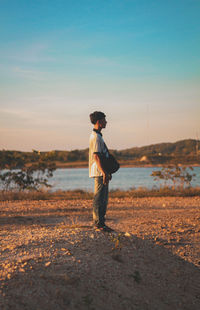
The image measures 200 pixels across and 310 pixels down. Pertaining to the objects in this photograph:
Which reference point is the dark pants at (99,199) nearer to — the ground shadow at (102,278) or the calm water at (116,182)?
the ground shadow at (102,278)

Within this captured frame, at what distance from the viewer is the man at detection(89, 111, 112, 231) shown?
477 cm

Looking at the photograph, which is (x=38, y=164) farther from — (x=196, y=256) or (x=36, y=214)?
(x=196, y=256)

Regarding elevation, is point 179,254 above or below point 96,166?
below

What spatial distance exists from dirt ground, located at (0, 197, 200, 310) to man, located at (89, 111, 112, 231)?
281 mm

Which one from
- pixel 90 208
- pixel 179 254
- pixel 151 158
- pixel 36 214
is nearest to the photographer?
pixel 179 254

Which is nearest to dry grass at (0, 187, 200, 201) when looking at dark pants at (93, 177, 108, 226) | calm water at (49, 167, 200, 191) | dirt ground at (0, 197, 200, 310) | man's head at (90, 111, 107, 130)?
calm water at (49, 167, 200, 191)

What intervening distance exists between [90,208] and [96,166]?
530 cm

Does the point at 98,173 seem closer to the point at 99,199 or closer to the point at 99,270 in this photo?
the point at 99,199

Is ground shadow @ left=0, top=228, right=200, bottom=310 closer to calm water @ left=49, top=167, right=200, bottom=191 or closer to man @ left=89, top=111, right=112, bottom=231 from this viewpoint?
man @ left=89, top=111, right=112, bottom=231

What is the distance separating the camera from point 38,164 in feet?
48.1

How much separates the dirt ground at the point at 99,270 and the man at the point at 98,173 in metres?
0.28

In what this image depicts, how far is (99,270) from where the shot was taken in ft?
11.8

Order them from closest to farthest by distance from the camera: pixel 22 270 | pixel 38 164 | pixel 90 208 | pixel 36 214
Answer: pixel 22 270, pixel 36 214, pixel 90 208, pixel 38 164

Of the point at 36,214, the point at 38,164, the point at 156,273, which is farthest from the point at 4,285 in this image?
the point at 38,164
